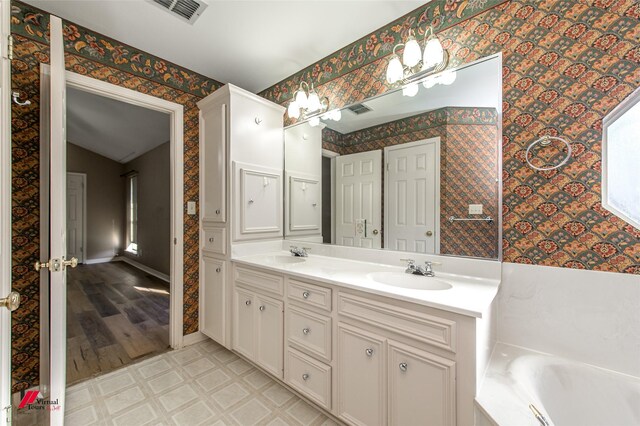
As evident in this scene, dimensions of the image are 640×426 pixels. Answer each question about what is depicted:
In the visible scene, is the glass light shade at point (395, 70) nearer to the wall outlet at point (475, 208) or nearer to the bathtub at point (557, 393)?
the wall outlet at point (475, 208)

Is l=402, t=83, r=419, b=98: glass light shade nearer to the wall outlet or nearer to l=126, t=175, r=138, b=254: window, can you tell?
the wall outlet

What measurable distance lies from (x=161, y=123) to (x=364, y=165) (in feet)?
11.7

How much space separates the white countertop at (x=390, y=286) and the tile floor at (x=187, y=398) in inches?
32.7

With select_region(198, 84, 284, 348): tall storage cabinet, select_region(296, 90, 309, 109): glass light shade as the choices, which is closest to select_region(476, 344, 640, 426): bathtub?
select_region(198, 84, 284, 348): tall storage cabinet

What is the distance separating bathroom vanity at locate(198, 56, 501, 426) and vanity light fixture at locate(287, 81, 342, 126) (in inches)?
3.6

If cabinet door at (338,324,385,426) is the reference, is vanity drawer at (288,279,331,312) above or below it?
above

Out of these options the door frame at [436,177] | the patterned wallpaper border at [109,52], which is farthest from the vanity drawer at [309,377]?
the patterned wallpaper border at [109,52]

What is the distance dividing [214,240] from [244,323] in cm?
76

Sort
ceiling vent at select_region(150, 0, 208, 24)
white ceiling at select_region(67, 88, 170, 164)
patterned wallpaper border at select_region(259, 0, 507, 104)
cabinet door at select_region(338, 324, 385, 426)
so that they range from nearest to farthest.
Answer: cabinet door at select_region(338, 324, 385, 426) < patterned wallpaper border at select_region(259, 0, 507, 104) < ceiling vent at select_region(150, 0, 208, 24) < white ceiling at select_region(67, 88, 170, 164)

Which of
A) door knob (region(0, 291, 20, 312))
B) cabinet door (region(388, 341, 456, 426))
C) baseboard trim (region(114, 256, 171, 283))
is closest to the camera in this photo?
door knob (region(0, 291, 20, 312))

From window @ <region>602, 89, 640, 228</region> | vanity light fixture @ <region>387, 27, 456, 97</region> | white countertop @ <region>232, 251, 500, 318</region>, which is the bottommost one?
white countertop @ <region>232, 251, 500, 318</region>

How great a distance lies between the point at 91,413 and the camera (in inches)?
63.5

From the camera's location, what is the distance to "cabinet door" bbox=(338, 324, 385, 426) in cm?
129

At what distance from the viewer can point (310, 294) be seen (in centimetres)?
158
